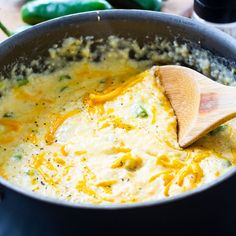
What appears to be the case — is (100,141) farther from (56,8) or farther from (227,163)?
(56,8)

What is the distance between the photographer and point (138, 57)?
1.50 meters

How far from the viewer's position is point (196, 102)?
4.07 feet

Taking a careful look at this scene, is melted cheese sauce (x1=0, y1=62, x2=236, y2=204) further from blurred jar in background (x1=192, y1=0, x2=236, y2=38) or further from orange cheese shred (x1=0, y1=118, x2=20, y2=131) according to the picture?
blurred jar in background (x1=192, y1=0, x2=236, y2=38)

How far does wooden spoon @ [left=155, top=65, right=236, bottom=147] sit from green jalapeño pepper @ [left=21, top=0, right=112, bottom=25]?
55 cm

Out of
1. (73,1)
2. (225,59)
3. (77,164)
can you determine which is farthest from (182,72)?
(73,1)

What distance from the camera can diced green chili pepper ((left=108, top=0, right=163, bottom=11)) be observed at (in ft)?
6.13

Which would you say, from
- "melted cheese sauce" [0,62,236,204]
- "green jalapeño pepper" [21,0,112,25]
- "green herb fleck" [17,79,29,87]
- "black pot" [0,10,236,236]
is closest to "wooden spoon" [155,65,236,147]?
"melted cheese sauce" [0,62,236,204]

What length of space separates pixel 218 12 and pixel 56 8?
554 millimetres

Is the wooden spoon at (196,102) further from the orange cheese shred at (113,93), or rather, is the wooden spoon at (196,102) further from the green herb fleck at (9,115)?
the green herb fleck at (9,115)

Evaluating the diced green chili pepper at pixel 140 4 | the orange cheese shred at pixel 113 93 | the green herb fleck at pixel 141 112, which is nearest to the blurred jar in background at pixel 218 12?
the diced green chili pepper at pixel 140 4

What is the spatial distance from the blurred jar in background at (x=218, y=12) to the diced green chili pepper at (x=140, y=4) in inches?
6.5

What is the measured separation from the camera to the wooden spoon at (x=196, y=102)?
1.19m

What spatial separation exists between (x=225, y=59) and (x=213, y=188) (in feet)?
1.67

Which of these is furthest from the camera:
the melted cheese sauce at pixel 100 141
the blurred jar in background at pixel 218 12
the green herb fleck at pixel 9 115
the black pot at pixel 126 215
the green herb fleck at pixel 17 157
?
the blurred jar in background at pixel 218 12
